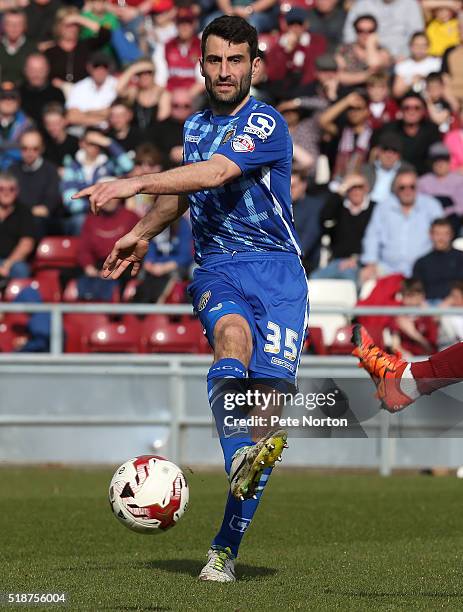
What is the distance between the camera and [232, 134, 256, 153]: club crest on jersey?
22.2 feet

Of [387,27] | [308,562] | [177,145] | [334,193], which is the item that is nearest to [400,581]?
[308,562]

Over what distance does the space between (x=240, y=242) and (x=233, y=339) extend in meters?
0.65

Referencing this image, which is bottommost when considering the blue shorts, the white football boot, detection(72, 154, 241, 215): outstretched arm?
the white football boot

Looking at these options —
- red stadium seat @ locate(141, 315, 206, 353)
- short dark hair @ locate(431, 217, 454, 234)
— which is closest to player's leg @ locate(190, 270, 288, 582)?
red stadium seat @ locate(141, 315, 206, 353)

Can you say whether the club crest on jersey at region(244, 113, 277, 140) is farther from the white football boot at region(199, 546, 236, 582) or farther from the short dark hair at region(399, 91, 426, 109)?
the short dark hair at region(399, 91, 426, 109)

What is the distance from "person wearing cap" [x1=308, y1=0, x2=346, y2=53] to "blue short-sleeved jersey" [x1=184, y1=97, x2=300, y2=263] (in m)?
12.8

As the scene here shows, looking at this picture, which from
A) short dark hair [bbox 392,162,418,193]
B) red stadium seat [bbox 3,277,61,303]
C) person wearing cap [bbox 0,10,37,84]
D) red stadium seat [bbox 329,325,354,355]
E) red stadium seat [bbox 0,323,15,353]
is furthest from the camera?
person wearing cap [bbox 0,10,37,84]

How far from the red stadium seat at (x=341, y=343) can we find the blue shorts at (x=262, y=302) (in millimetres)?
7243

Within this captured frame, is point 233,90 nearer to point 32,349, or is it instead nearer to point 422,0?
point 32,349

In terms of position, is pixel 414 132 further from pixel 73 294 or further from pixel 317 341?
pixel 73 294

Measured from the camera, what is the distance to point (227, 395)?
6707mm

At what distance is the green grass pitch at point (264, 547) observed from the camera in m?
6.56

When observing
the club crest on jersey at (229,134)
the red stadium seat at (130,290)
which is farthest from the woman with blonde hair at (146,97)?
the club crest on jersey at (229,134)

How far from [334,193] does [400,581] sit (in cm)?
935
